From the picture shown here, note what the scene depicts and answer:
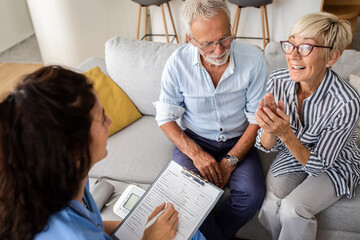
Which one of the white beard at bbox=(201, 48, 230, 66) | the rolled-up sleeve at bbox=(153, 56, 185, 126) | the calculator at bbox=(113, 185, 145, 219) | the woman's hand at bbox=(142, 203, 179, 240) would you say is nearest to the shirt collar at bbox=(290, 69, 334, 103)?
the white beard at bbox=(201, 48, 230, 66)

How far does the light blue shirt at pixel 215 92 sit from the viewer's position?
1.53 meters

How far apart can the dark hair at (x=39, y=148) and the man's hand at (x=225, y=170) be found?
0.89 metres

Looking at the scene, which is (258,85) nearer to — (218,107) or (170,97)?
(218,107)

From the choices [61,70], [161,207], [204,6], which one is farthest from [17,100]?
[204,6]

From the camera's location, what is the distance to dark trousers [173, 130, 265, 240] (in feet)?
4.69

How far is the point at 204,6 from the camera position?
4.51 ft

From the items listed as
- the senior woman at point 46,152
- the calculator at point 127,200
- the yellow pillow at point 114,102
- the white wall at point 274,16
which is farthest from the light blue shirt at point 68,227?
the white wall at point 274,16

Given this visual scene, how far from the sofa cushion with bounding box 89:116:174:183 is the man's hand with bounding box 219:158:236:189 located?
0.34 m

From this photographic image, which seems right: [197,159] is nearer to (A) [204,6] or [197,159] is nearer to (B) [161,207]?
(B) [161,207]

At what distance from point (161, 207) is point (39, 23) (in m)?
2.86

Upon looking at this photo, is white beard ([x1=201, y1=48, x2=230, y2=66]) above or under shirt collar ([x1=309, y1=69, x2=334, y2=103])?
above

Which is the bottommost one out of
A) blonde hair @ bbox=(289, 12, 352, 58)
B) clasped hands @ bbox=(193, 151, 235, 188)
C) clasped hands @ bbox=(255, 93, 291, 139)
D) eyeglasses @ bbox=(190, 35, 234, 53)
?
clasped hands @ bbox=(193, 151, 235, 188)

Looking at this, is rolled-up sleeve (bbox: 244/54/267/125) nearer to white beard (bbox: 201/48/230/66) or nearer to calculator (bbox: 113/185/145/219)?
white beard (bbox: 201/48/230/66)

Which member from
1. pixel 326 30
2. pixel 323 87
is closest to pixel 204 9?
pixel 326 30
